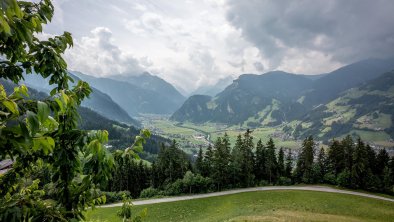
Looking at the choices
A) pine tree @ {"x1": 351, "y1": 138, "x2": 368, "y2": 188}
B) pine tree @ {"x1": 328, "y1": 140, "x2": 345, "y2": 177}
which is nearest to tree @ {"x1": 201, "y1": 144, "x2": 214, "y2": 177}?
pine tree @ {"x1": 328, "y1": 140, "x2": 345, "y2": 177}

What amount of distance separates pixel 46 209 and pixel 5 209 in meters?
0.60

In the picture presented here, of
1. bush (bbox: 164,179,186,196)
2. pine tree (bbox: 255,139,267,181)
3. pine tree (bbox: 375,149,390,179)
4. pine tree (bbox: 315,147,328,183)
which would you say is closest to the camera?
bush (bbox: 164,179,186,196)

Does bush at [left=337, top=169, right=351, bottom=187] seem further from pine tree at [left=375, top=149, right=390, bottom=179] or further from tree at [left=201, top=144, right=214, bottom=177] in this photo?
tree at [left=201, top=144, right=214, bottom=177]

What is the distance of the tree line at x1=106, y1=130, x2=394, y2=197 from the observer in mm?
71750

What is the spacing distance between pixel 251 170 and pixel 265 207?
34408 millimetres

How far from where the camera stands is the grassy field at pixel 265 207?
42.6 metres

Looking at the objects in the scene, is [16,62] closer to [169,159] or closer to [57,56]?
[57,56]

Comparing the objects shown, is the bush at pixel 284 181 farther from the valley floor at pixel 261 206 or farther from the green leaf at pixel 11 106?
the green leaf at pixel 11 106

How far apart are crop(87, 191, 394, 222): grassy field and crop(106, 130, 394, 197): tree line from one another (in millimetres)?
14417

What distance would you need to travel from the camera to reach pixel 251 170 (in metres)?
77.6

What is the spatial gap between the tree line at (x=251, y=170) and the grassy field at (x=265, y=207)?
14417mm

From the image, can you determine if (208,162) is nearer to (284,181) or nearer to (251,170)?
(251,170)

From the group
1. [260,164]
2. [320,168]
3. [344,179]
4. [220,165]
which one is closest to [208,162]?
[220,165]

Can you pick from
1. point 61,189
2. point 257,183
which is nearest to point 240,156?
point 257,183
